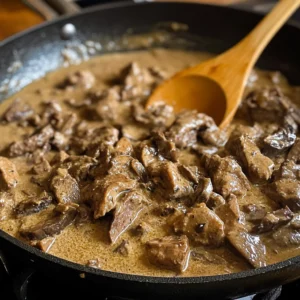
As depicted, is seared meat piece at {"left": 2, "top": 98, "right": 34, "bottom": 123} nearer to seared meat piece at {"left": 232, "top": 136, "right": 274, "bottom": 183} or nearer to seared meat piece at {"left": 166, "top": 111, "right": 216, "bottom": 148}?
seared meat piece at {"left": 166, "top": 111, "right": 216, "bottom": 148}

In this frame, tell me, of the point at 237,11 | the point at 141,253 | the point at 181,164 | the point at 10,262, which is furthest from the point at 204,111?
the point at 10,262

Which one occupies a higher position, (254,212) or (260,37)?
(260,37)

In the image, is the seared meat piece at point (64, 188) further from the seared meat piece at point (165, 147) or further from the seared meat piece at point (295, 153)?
the seared meat piece at point (295, 153)

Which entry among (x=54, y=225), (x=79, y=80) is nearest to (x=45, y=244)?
(x=54, y=225)

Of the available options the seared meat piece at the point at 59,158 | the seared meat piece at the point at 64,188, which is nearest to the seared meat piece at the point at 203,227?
the seared meat piece at the point at 64,188

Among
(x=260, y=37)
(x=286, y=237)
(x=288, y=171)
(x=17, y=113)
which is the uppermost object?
(x=260, y=37)

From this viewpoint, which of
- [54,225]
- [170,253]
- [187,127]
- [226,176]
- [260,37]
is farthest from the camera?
[260,37]

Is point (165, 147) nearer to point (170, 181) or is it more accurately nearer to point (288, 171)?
point (170, 181)
